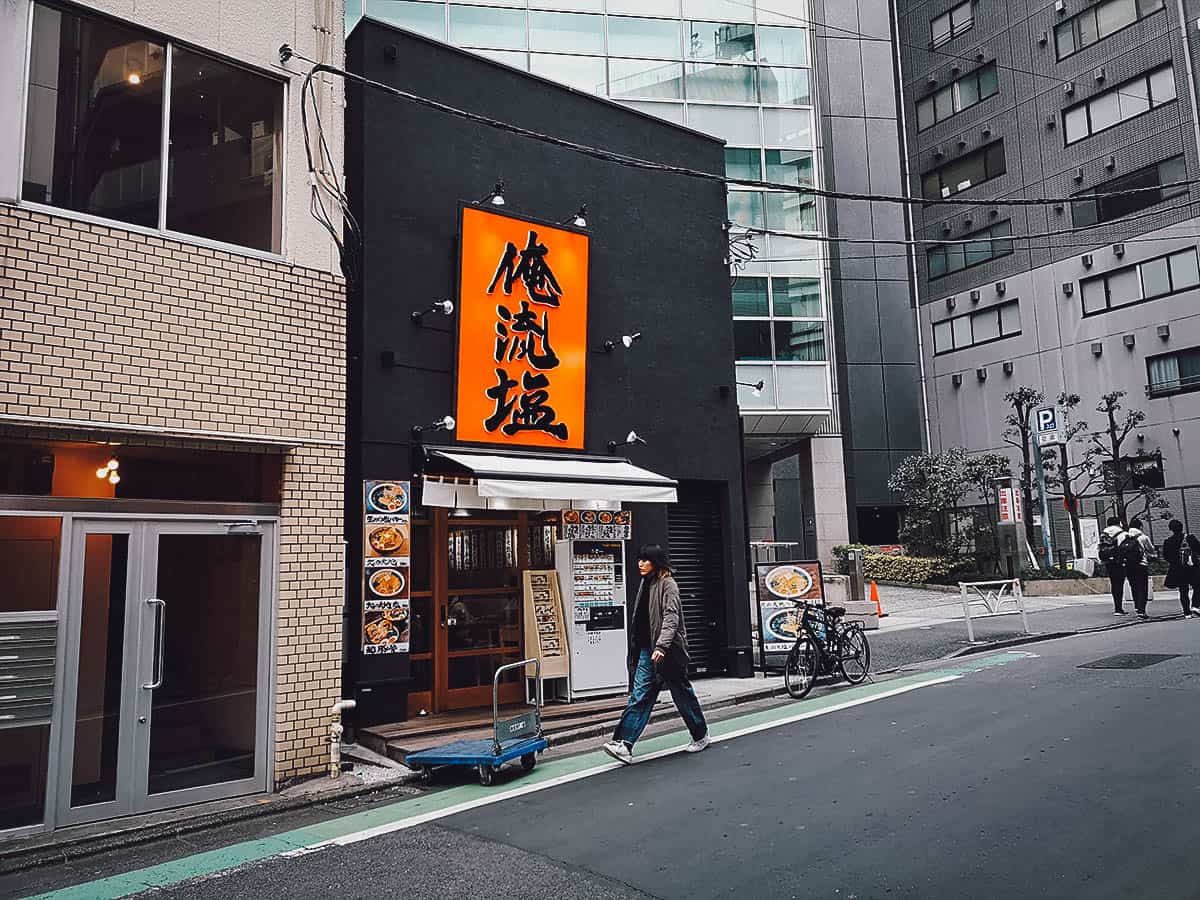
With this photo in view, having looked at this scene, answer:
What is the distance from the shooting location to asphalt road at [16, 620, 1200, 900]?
5.12 metres

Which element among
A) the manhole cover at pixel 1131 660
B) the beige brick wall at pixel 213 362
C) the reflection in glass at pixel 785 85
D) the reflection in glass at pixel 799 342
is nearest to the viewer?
the beige brick wall at pixel 213 362

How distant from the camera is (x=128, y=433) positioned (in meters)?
7.54

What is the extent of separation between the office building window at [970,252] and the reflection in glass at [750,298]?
12.0m

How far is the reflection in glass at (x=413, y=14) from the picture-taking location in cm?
2405

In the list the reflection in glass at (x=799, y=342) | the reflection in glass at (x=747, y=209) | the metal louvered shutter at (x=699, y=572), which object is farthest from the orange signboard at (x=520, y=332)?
the reflection in glass at (x=747, y=209)

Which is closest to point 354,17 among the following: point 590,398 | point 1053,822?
point 590,398

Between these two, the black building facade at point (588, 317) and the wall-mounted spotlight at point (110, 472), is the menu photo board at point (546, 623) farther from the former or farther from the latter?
the wall-mounted spotlight at point (110, 472)

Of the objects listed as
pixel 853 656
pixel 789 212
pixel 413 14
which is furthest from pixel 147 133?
pixel 789 212

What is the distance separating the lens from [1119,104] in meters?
32.0

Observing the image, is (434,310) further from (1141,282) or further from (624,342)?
(1141,282)

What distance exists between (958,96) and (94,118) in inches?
1444

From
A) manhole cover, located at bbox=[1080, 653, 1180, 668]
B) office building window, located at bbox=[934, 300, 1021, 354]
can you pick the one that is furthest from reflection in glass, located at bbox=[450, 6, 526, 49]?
office building window, located at bbox=[934, 300, 1021, 354]

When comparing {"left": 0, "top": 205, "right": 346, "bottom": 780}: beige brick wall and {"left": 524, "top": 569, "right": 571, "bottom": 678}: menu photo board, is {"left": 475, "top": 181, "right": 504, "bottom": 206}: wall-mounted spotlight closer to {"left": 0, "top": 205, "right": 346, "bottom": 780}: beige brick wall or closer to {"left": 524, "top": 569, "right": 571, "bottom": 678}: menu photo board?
{"left": 0, "top": 205, "right": 346, "bottom": 780}: beige brick wall

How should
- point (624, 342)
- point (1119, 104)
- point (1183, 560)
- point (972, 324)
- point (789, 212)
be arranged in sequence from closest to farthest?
1. point (624, 342)
2. point (1183, 560)
3. point (789, 212)
4. point (1119, 104)
5. point (972, 324)
